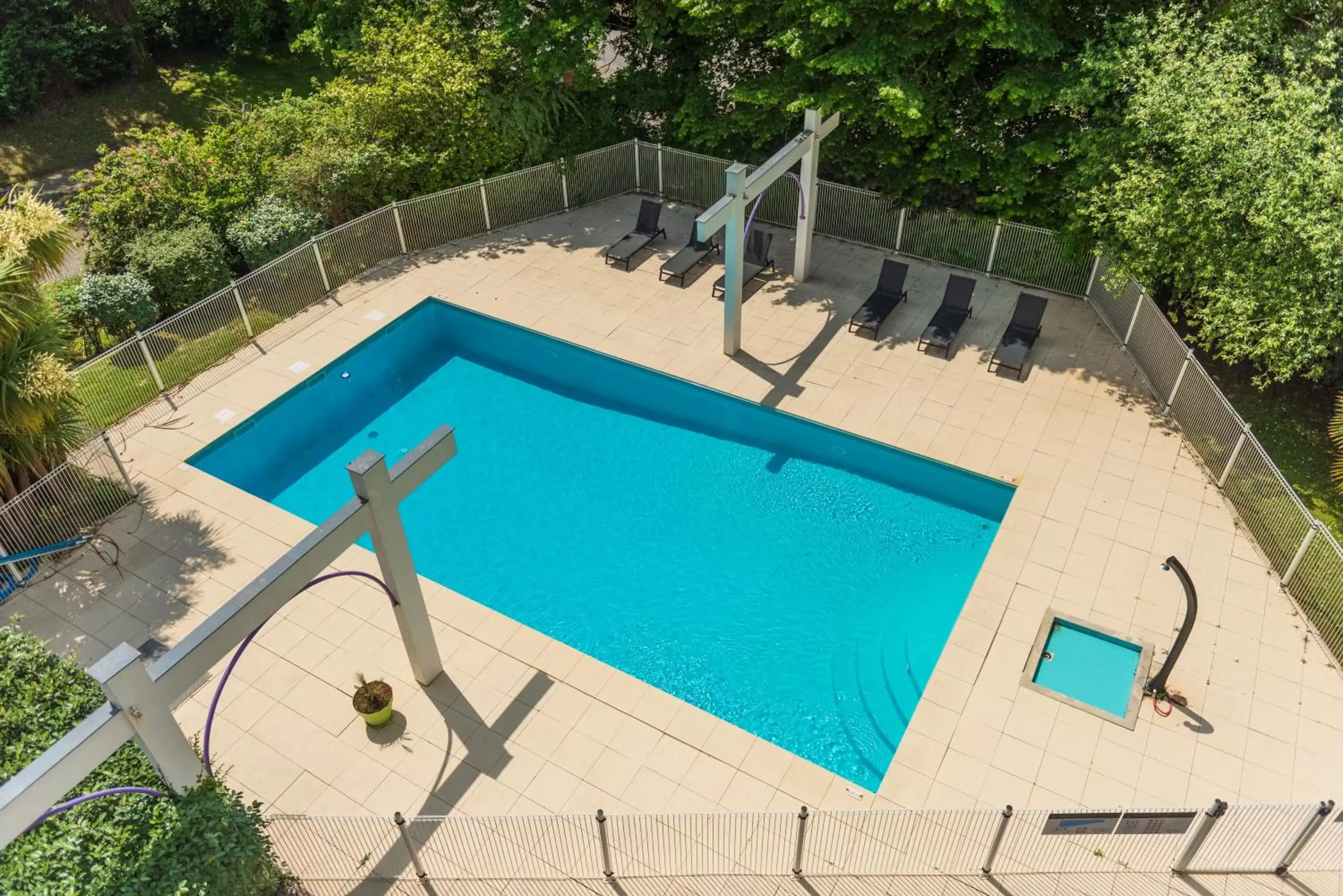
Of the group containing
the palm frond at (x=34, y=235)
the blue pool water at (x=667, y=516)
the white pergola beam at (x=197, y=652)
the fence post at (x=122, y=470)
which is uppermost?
the palm frond at (x=34, y=235)

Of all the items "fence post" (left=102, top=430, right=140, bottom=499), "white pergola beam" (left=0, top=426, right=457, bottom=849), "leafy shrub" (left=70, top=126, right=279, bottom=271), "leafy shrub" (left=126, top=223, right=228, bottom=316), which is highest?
"white pergola beam" (left=0, top=426, right=457, bottom=849)

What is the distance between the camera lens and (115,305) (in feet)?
57.4

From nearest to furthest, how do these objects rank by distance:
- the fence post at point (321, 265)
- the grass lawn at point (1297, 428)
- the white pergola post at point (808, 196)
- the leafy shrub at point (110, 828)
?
the leafy shrub at point (110, 828) < the grass lawn at point (1297, 428) < the white pergola post at point (808, 196) < the fence post at point (321, 265)

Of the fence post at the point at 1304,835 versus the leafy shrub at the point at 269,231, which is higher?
the leafy shrub at the point at 269,231

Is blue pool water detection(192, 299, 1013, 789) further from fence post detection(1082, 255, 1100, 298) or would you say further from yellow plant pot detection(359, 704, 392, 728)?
fence post detection(1082, 255, 1100, 298)

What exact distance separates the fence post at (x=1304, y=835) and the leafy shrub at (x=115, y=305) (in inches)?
763

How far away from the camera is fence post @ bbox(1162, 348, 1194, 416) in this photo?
1510 centimetres

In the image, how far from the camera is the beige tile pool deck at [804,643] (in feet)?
36.0

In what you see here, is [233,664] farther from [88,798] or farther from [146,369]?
[146,369]

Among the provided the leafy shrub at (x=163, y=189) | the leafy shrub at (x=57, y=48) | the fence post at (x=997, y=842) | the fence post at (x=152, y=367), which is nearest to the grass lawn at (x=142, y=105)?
the leafy shrub at (x=57, y=48)

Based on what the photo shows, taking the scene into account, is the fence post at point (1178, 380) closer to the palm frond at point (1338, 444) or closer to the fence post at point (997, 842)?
the palm frond at point (1338, 444)

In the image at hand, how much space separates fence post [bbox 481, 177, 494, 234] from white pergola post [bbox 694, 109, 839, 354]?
591cm

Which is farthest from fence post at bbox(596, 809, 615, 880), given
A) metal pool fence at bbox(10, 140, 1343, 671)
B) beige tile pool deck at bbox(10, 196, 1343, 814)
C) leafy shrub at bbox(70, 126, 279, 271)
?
leafy shrub at bbox(70, 126, 279, 271)

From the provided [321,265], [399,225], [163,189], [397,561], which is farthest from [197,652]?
[163,189]
